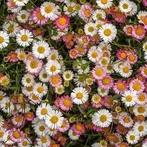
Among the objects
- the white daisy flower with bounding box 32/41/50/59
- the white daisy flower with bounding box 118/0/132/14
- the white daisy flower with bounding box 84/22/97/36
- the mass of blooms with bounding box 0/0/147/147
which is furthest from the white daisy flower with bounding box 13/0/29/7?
the white daisy flower with bounding box 118/0/132/14

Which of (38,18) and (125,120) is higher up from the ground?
(38,18)

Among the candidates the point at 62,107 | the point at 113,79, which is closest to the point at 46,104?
the point at 62,107

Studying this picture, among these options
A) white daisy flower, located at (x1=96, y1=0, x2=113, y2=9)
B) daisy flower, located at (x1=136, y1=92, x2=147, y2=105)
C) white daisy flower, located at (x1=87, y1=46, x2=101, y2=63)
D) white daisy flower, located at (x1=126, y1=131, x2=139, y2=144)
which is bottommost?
white daisy flower, located at (x1=126, y1=131, x2=139, y2=144)

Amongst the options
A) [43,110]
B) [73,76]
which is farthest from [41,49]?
[43,110]

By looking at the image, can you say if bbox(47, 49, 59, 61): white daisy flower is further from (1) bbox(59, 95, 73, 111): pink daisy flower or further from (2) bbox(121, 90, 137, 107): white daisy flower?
(2) bbox(121, 90, 137, 107): white daisy flower

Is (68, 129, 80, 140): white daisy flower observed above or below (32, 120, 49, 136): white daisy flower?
above

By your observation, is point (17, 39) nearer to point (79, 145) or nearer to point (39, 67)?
point (39, 67)

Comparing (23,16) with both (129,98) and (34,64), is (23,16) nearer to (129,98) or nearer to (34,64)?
(34,64)
